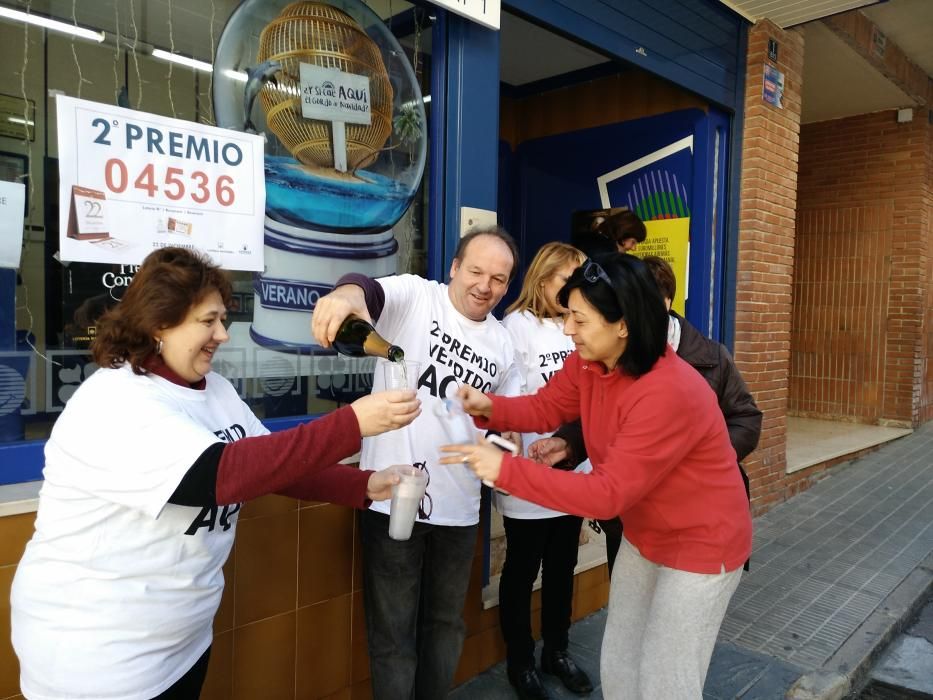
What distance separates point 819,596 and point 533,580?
2.30 m

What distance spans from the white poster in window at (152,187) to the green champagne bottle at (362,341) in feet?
2.58

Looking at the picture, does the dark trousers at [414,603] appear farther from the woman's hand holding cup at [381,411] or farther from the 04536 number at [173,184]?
the 04536 number at [173,184]

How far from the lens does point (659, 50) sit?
4371 mm

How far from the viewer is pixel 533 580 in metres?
3.03

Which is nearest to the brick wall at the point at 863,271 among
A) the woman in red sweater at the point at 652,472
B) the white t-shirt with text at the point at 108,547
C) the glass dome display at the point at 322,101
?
the glass dome display at the point at 322,101

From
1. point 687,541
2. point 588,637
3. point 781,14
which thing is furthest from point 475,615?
point 781,14

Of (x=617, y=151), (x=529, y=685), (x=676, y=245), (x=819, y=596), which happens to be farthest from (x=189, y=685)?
(x=617, y=151)

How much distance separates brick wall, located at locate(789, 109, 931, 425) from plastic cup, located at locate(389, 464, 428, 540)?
8.98 m

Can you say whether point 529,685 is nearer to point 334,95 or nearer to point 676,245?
point 334,95

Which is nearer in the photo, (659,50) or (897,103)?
(659,50)

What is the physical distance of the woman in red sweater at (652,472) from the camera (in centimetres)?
183

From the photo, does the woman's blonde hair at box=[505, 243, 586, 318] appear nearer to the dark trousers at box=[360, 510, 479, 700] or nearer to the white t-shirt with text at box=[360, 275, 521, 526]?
the white t-shirt with text at box=[360, 275, 521, 526]

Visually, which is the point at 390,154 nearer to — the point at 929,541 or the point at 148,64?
the point at 148,64

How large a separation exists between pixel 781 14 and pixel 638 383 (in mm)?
4521
